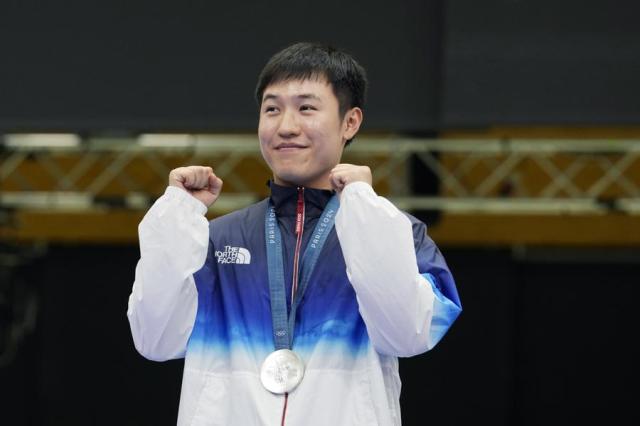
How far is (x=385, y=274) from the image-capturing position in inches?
77.4

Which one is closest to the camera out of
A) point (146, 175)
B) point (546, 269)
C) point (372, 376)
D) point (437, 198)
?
point (372, 376)

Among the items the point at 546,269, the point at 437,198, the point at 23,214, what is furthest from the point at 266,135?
the point at 23,214

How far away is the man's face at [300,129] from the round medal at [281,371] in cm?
41

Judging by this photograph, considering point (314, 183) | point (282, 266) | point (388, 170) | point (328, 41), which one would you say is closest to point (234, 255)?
point (282, 266)

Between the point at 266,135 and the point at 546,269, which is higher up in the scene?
the point at 546,269

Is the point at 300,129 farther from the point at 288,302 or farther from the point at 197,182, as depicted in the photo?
the point at 288,302

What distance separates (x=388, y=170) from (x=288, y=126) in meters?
3.95

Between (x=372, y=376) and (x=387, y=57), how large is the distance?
6.35ft

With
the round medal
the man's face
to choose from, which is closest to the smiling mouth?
the man's face

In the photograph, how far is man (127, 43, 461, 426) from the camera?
79.1 inches

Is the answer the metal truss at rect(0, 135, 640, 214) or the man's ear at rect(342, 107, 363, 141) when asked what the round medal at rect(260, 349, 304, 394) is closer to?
the man's ear at rect(342, 107, 363, 141)

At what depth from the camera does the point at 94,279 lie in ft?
22.8

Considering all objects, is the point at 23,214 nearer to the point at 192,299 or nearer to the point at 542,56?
the point at 542,56

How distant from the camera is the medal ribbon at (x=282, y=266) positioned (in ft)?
6.88
